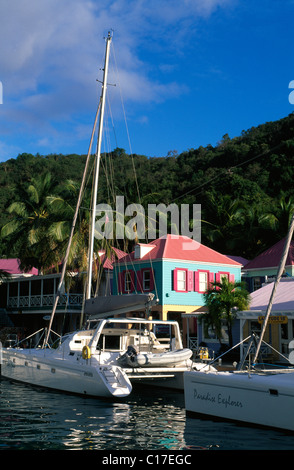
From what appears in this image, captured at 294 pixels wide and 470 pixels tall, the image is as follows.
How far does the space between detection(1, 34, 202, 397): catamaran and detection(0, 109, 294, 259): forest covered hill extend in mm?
21412

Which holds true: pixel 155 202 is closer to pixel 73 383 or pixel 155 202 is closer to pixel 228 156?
pixel 228 156

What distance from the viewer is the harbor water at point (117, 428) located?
1004 cm

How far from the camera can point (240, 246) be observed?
4966 centimetres

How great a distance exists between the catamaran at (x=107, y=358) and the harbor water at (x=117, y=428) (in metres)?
0.70

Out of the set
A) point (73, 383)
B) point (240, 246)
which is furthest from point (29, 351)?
point (240, 246)

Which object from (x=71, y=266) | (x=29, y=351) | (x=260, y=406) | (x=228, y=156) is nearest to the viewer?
(x=260, y=406)

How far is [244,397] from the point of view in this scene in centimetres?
1104

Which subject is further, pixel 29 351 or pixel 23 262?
pixel 23 262

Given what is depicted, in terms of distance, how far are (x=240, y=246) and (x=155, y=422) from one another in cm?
3825

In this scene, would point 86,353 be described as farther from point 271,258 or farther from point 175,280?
point 271,258

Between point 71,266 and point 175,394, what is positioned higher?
point 71,266

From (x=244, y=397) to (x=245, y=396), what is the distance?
0.04m

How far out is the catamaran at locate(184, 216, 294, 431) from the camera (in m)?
10.3

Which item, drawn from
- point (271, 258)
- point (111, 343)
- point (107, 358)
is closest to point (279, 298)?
point (111, 343)
